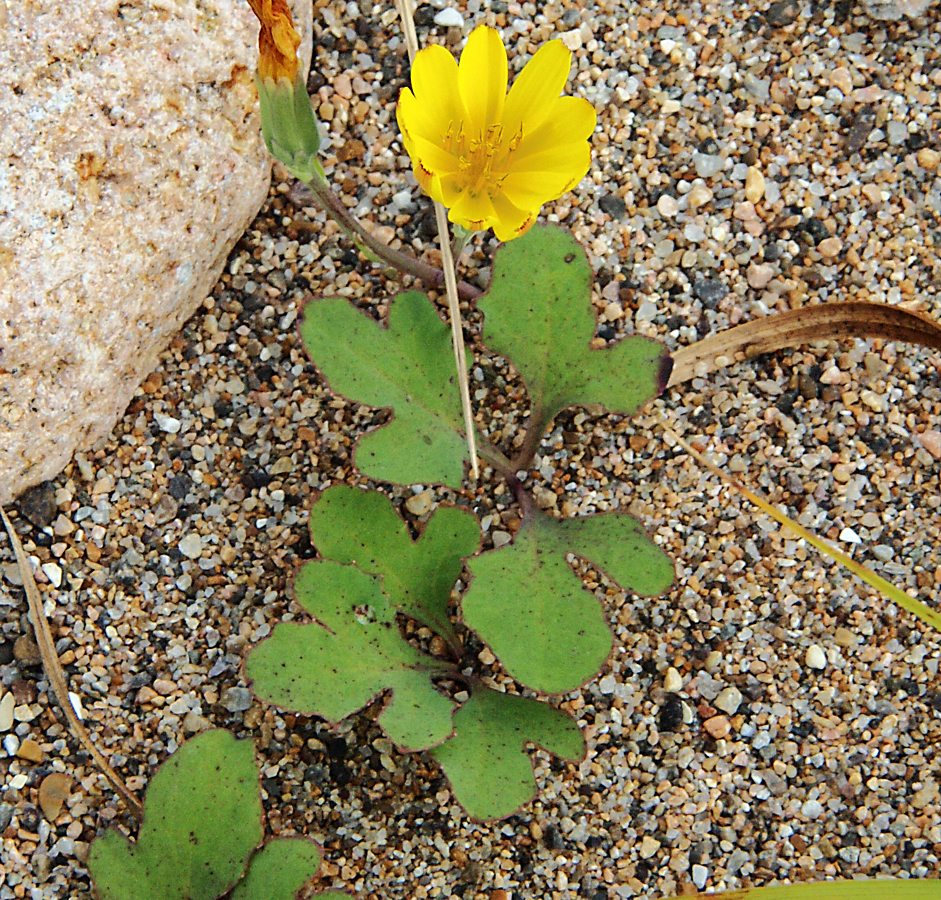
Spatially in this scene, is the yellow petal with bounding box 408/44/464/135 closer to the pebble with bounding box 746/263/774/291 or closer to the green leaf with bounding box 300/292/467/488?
the green leaf with bounding box 300/292/467/488

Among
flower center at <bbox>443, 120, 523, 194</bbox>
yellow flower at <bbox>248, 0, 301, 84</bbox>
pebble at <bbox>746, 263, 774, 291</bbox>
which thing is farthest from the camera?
A: pebble at <bbox>746, 263, 774, 291</bbox>

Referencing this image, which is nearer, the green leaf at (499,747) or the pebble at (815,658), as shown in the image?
the green leaf at (499,747)

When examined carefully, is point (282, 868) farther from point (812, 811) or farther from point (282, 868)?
point (812, 811)

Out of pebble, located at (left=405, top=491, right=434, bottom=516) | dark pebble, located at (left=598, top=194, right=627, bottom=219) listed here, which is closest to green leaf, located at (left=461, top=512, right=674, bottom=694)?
pebble, located at (left=405, top=491, right=434, bottom=516)

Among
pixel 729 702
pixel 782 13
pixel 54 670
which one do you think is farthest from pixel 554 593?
pixel 782 13

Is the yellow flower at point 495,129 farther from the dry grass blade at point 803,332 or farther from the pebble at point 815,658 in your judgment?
the pebble at point 815,658

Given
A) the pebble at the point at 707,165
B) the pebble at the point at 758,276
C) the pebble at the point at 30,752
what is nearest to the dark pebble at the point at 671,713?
the pebble at the point at 758,276

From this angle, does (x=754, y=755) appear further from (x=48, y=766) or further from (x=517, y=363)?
(x=48, y=766)
